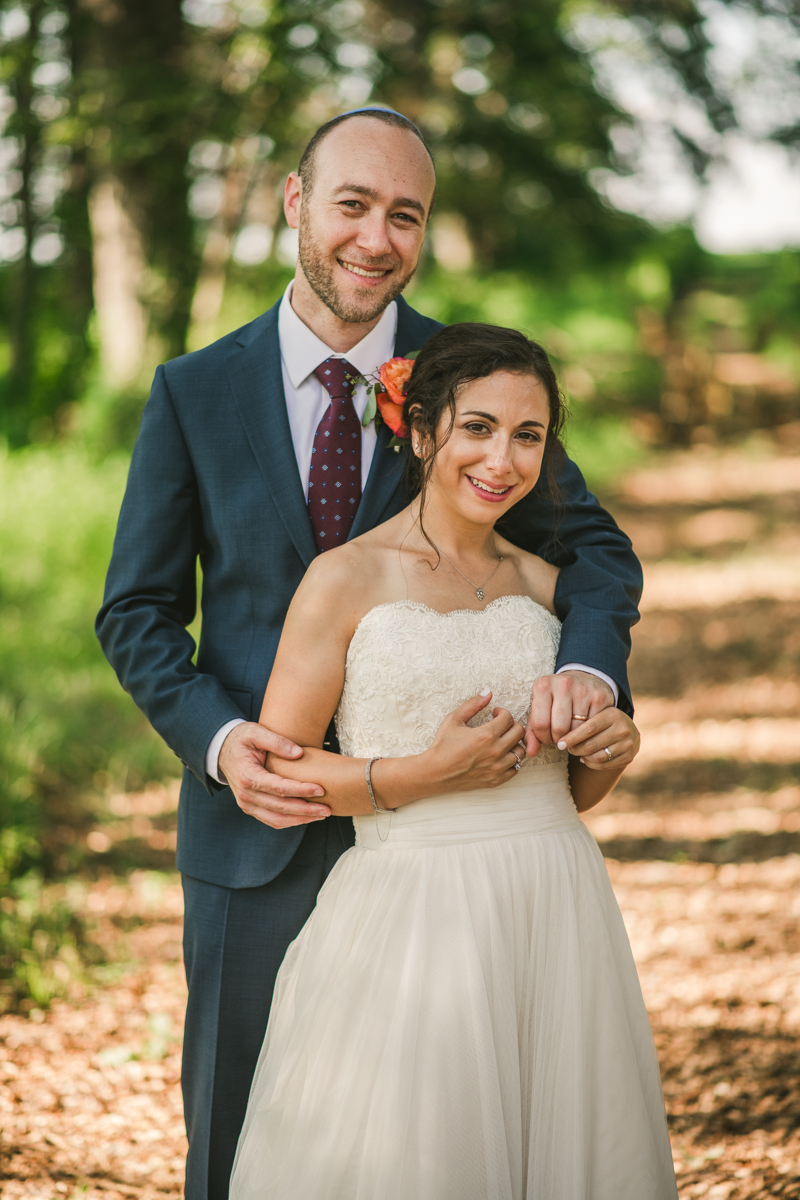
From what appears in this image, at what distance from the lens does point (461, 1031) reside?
210 centimetres

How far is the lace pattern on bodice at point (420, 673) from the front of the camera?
2.18 meters

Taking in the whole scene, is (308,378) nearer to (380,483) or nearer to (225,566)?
(380,483)

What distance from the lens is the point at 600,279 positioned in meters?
17.9

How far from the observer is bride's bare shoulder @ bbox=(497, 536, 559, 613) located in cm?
249

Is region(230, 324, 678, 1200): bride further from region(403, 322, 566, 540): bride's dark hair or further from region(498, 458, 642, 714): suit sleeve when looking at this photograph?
region(498, 458, 642, 714): suit sleeve

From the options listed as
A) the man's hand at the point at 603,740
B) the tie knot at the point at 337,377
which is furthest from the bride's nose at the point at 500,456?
the man's hand at the point at 603,740

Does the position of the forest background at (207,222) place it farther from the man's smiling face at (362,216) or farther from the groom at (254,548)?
the man's smiling face at (362,216)

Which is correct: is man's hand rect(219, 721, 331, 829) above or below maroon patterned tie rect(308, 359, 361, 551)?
below

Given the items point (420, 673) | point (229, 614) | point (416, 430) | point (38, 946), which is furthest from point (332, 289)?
point (38, 946)

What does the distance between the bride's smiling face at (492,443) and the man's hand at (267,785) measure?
61 cm

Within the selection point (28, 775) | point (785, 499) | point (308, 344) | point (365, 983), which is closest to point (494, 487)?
point (308, 344)

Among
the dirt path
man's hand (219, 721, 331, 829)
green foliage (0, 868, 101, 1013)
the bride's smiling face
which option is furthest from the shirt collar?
green foliage (0, 868, 101, 1013)

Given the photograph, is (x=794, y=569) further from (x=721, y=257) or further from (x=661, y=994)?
(x=721, y=257)

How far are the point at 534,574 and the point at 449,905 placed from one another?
778mm
